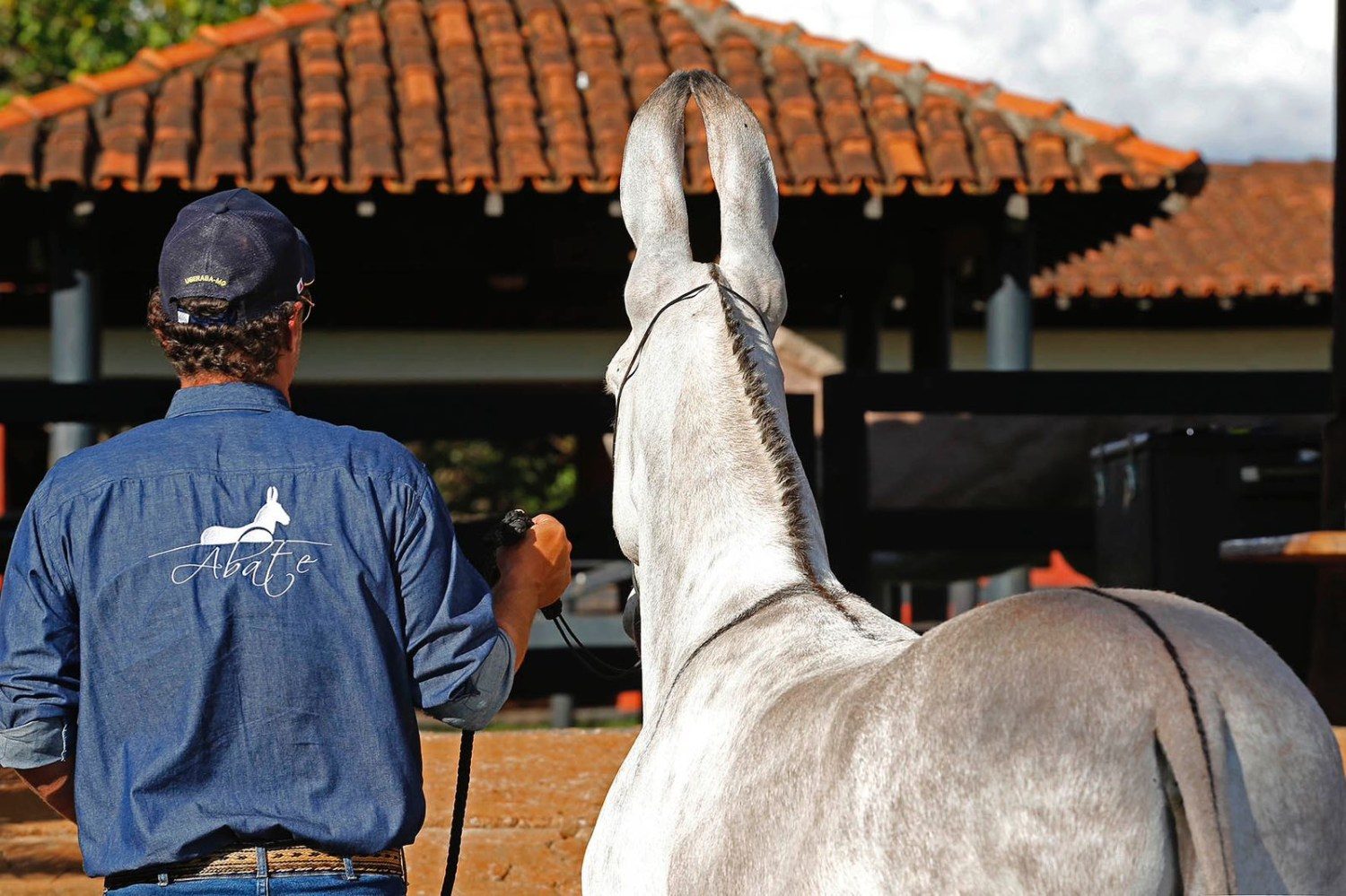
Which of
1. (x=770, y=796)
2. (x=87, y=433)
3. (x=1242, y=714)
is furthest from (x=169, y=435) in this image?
(x=87, y=433)

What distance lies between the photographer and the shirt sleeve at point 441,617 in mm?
2227

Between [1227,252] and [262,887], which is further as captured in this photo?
[1227,252]

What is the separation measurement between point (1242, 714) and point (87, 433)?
735 centimetres

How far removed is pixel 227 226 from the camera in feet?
7.60

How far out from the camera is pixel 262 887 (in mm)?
2125

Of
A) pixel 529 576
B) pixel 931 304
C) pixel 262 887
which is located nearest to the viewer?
pixel 262 887

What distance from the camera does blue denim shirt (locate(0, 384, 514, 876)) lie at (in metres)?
2.16

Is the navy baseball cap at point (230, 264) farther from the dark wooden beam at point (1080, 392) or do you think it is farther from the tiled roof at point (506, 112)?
the tiled roof at point (506, 112)

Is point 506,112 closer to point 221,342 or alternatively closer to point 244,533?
point 221,342

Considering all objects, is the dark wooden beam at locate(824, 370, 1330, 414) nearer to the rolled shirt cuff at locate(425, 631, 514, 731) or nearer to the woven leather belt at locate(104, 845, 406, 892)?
the rolled shirt cuff at locate(425, 631, 514, 731)

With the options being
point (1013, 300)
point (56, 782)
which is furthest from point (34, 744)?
point (1013, 300)

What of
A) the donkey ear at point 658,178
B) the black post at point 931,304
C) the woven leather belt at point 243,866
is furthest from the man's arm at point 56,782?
the black post at point 931,304

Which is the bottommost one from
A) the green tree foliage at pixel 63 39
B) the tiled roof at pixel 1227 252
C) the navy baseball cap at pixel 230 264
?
the navy baseball cap at pixel 230 264

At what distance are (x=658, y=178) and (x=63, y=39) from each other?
20.4 metres
